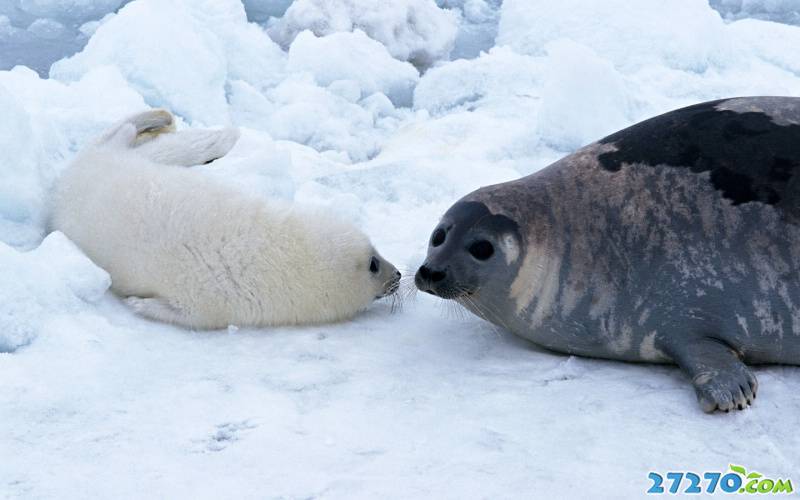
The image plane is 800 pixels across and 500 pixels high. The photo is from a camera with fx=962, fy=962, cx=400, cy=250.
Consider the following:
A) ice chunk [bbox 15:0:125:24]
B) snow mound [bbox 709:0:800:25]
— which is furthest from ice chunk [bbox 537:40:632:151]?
snow mound [bbox 709:0:800:25]

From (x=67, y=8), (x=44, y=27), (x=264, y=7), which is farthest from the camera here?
(x=264, y=7)

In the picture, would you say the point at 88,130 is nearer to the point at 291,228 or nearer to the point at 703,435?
the point at 291,228

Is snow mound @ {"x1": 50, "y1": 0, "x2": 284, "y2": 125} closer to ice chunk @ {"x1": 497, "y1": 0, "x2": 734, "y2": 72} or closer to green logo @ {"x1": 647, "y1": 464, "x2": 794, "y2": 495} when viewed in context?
ice chunk @ {"x1": 497, "y1": 0, "x2": 734, "y2": 72}

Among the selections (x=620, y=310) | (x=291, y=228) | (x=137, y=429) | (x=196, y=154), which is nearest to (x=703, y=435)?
(x=620, y=310)

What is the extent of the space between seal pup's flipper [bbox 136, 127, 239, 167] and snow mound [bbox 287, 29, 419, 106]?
8.05 feet

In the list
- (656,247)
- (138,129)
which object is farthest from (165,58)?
(656,247)

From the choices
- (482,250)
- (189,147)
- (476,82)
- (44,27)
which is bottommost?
(44,27)

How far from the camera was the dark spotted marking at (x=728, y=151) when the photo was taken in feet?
8.48

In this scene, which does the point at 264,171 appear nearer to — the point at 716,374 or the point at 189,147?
the point at 189,147

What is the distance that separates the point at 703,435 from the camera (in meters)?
2.17

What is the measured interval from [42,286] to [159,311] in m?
0.37

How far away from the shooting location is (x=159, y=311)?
2918 mm

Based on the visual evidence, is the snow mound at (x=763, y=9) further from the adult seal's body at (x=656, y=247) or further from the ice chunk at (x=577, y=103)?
the adult seal's body at (x=656, y=247)

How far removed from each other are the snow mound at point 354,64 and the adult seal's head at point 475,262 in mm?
3408
